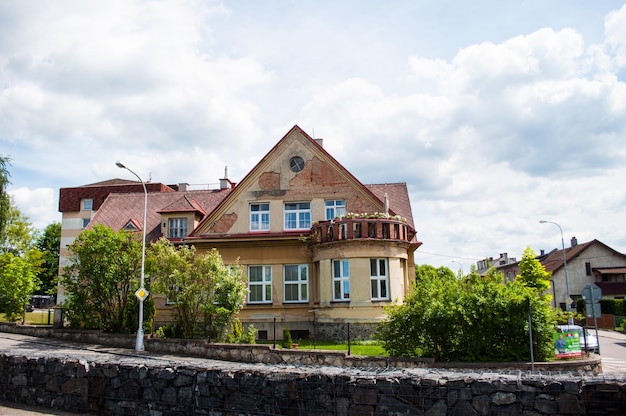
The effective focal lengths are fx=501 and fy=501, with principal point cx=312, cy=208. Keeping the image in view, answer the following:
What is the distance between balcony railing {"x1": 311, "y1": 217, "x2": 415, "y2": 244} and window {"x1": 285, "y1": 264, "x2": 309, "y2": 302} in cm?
311

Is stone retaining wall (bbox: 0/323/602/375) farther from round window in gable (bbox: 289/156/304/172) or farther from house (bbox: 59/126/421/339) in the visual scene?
round window in gable (bbox: 289/156/304/172)

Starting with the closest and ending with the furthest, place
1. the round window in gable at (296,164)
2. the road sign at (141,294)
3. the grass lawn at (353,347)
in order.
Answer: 1. the grass lawn at (353,347)
2. the road sign at (141,294)
3. the round window in gable at (296,164)

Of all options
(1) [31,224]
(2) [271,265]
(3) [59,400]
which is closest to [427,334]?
(3) [59,400]

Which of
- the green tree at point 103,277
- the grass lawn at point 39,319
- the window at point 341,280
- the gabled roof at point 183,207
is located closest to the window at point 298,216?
the window at point 341,280

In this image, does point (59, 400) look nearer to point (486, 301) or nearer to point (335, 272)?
point (486, 301)

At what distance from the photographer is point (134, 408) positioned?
9766mm

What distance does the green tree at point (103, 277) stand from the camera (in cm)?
2361

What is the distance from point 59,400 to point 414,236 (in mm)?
21467

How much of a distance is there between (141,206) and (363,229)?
17911mm

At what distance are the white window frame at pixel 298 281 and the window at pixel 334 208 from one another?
3.13m

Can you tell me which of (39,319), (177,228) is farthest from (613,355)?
(39,319)

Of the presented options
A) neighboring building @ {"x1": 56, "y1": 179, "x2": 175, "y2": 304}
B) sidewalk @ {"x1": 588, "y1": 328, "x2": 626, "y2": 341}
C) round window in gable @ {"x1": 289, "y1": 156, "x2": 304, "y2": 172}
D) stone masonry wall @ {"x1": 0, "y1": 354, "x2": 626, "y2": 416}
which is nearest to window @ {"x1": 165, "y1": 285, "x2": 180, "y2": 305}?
round window in gable @ {"x1": 289, "y1": 156, "x2": 304, "y2": 172}

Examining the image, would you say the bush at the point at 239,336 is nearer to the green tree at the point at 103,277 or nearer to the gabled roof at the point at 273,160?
the green tree at the point at 103,277

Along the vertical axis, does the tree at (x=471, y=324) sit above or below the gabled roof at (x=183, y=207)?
below
